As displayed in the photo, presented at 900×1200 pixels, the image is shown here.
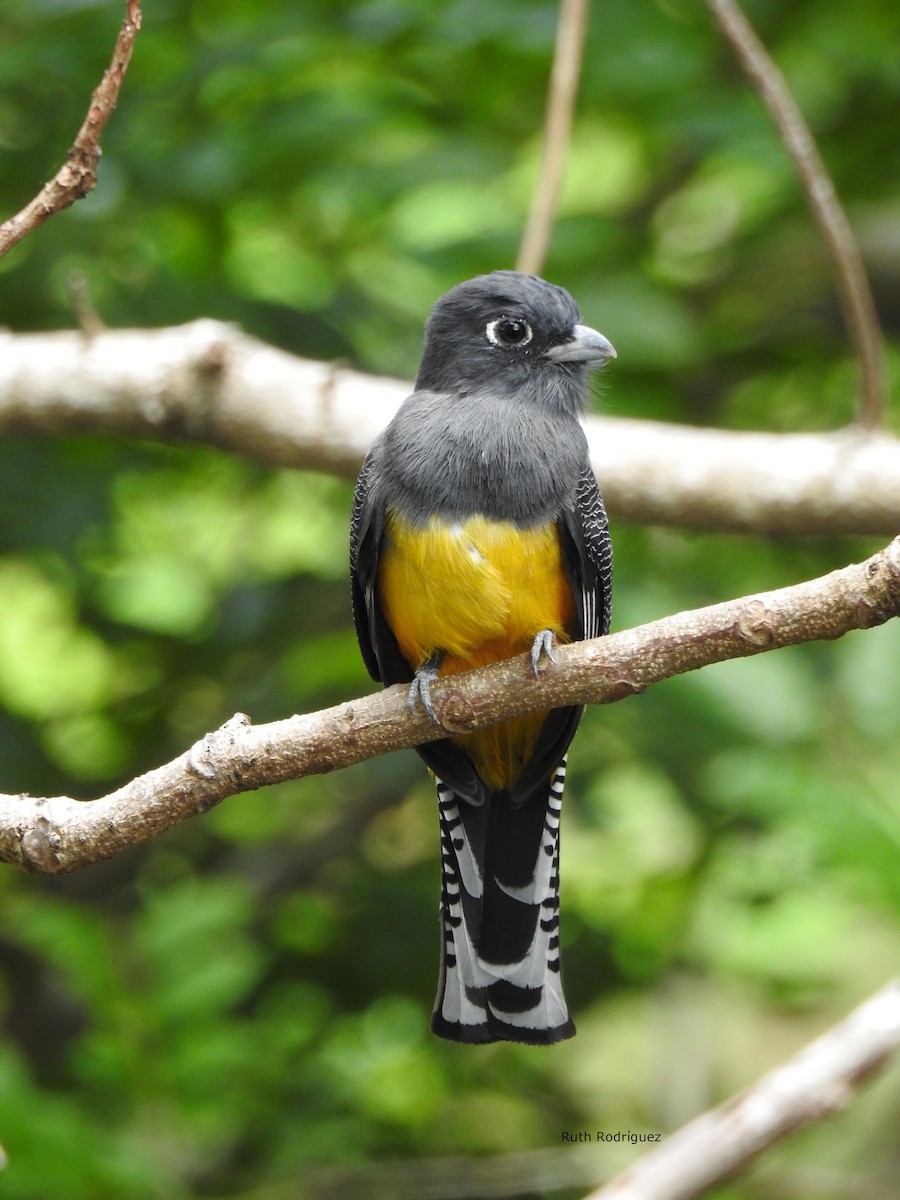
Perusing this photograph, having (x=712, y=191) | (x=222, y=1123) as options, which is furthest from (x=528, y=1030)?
(x=712, y=191)

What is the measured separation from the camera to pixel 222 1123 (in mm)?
4684

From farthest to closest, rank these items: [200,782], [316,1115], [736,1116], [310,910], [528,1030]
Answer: [310,910]
[316,1115]
[528,1030]
[200,782]
[736,1116]

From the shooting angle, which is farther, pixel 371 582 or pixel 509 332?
pixel 509 332

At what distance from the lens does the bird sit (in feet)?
12.6

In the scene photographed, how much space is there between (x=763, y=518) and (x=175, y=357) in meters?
1.99

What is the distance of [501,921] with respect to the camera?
432 cm

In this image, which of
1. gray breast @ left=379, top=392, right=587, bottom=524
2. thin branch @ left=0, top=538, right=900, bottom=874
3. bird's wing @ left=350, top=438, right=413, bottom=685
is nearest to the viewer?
thin branch @ left=0, top=538, right=900, bottom=874

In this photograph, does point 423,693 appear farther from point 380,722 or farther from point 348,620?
point 348,620

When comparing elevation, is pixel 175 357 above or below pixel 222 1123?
above

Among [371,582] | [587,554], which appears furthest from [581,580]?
[371,582]

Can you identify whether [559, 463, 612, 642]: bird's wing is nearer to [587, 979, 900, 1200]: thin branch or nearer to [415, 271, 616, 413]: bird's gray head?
[415, 271, 616, 413]: bird's gray head

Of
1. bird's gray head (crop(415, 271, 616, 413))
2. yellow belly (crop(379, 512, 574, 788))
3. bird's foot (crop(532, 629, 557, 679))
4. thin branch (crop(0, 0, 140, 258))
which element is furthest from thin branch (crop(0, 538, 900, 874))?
bird's gray head (crop(415, 271, 616, 413))

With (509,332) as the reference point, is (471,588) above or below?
below

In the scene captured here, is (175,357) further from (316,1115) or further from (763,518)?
(316,1115)
